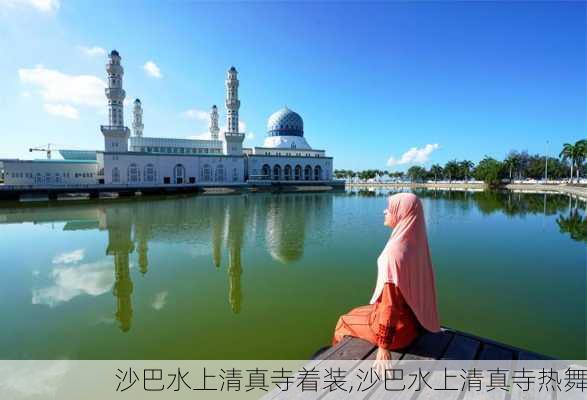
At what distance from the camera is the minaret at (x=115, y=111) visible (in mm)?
37594

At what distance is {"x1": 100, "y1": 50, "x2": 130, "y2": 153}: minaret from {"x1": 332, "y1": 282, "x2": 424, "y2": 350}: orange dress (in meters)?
44.0

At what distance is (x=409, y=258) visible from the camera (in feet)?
8.56

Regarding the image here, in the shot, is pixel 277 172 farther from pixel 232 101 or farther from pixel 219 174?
pixel 232 101

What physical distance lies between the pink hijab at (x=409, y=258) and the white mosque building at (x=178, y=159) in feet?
127

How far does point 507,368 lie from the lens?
2.58m

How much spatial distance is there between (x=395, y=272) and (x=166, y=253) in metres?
8.45

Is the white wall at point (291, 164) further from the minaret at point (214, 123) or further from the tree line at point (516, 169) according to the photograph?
the tree line at point (516, 169)

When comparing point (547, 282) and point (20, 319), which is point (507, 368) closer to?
point (547, 282)

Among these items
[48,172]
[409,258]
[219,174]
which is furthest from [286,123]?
[409,258]

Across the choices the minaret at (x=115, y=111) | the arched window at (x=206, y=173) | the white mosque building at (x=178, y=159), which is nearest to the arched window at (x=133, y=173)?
the white mosque building at (x=178, y=159)

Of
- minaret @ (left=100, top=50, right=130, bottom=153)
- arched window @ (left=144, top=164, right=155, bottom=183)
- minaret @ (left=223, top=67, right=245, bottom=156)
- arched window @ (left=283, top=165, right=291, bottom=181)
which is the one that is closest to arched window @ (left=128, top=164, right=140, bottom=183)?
arched window @ (left=144, top=164, right=155, bottom=183)

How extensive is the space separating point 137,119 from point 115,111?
13.0 meters

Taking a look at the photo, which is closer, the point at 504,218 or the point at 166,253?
the point at 166,253

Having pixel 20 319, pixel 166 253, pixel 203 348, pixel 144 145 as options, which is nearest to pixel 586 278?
pixel 203 348
